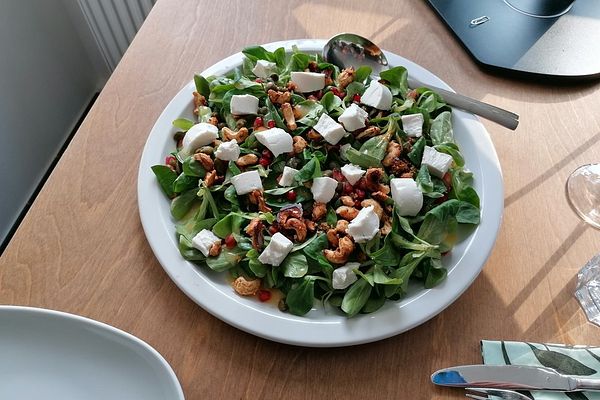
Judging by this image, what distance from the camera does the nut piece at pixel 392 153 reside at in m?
0.93

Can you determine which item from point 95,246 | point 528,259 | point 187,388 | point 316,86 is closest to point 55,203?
point 95,246

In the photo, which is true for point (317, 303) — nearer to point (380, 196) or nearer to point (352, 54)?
point (380, 196)

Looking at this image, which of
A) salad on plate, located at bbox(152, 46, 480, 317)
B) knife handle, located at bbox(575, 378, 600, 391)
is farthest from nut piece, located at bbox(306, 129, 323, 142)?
knife handle, located at bbox(575, 378, 600, 391)

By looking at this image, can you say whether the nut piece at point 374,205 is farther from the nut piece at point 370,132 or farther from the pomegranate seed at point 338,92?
the pomegranate seed at point 338,92

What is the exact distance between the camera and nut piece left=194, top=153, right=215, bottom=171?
0.91 m

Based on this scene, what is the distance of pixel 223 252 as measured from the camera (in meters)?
0.83

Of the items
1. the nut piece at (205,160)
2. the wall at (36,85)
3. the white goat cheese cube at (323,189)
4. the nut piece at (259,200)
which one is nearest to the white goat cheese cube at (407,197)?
the white goat cheese cube at (323,189)

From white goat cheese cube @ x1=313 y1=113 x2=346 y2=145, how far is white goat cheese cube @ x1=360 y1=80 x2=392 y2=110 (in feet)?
0.28

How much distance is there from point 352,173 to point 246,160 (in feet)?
0.60

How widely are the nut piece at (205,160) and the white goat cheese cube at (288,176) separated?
12 cm

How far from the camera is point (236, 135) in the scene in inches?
37.6

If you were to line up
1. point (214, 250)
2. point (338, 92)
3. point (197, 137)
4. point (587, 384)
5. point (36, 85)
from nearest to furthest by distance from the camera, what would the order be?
point (587, 384)
point (214, 250)
point (197, 137)
point (338, 92)
point (36, 85)

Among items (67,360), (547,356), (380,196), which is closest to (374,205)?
(380,196)

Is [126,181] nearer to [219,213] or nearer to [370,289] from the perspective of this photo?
[219,213]
